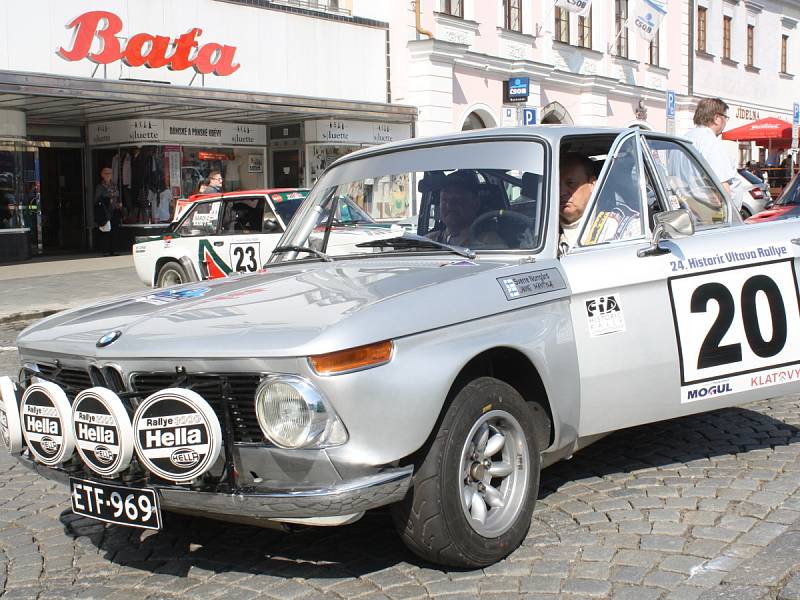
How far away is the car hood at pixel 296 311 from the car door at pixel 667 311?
12.3 inches

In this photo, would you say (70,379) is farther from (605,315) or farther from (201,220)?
(201,220)

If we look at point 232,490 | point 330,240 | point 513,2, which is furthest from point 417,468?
point 513,2

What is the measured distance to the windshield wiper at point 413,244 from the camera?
14.3ft

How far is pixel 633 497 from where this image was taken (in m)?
4.52

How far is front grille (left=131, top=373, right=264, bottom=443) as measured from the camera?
3.36 metres

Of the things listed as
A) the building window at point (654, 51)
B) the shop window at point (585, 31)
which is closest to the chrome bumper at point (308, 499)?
the shop window at point (585, 31)

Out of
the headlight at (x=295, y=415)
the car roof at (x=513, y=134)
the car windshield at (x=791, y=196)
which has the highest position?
the car roof at (x=513, y=134)

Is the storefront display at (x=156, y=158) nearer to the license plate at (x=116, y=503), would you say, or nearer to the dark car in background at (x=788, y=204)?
the dark car in background at (x=788, y=204)

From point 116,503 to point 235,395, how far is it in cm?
58

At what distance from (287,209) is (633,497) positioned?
8750 millimetres

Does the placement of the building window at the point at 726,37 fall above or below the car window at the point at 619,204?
above

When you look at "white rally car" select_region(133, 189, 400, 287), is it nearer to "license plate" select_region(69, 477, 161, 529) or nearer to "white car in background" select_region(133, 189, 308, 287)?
"white car in background" select_region(133, 189, 308, 287)

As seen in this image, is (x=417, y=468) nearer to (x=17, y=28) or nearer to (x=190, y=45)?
(x=17, y=28)

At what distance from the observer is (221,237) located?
42.9 ft
